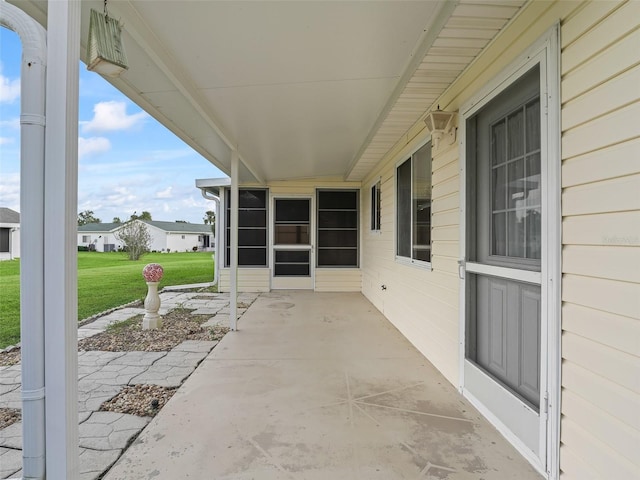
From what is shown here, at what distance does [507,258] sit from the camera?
224 centimetres

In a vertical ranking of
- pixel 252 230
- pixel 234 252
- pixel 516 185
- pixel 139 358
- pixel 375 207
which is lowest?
pixel 139 358

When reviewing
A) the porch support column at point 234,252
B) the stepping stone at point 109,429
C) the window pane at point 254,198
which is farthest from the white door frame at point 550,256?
the window pane at point 254,198

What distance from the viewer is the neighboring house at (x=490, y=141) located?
1.41 meters

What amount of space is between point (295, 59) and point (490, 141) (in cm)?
150

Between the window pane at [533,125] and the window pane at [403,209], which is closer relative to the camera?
the window pane at [533,125]

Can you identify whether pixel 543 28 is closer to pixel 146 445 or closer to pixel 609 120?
pixel 609 120

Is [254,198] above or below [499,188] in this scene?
above

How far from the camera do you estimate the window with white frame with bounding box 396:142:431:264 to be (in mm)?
3617

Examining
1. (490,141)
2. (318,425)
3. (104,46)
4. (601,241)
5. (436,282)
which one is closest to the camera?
(601,241)

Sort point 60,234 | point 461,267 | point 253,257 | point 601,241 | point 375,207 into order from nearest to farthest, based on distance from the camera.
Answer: point 60,234 → point 601,241 → point 461,267 → point 375,207 → point 253,257

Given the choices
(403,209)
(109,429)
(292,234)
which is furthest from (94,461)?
(292,234)

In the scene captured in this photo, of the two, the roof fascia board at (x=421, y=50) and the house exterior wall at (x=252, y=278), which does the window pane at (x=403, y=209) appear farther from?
the house exterior wall at (x=252, y=278)

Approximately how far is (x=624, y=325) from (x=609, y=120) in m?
0.82

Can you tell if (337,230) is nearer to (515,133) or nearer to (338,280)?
(338,280)
